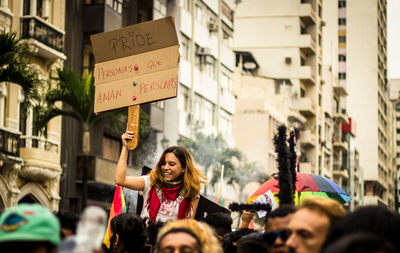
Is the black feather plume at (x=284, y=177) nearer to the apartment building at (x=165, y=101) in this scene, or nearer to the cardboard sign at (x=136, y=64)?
the cardboard sign at (x=136, y=64)

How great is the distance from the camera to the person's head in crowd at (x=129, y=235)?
19.5 ft

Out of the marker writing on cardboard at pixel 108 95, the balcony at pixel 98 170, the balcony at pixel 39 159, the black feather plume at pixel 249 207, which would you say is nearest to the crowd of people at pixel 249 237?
the black feather plume at pixel 249 207

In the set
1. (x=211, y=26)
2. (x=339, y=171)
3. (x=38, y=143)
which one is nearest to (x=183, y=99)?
(x=211, y=26)

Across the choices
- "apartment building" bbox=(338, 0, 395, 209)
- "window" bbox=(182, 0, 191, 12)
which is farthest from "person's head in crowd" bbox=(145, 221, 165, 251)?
"apartment building" bbox=(338, 0, 395, 209)

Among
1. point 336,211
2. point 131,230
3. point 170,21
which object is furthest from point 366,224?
point 170,21

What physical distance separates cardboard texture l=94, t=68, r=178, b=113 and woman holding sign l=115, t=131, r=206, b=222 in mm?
801

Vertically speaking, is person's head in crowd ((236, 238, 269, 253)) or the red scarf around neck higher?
the red scarf around neck

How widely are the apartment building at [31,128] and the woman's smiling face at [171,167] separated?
19234 millimetres

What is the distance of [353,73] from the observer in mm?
109500

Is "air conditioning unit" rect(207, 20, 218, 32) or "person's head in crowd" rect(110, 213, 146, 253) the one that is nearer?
"person's head in crowd" rect(110, 213, 146, 253)

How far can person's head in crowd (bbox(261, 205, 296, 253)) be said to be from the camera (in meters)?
4.64

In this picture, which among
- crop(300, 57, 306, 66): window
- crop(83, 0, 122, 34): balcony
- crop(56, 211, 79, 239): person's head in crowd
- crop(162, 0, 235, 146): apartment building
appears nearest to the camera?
crop(56, 211, 79, 239): person's head in crowd

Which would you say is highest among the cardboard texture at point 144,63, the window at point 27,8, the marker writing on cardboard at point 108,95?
the window at point 27,8

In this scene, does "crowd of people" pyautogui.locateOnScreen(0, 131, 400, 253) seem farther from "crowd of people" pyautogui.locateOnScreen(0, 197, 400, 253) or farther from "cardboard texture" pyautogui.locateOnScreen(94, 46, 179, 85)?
"cardboard texture" pyautogui.locateOnScreen(94, 46, 179, 85)
